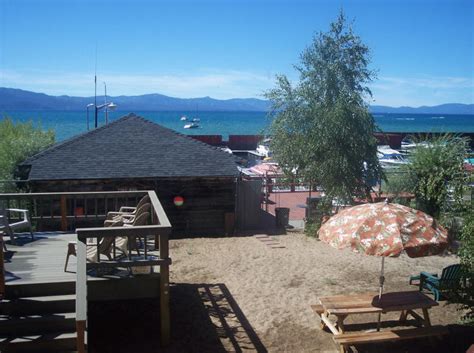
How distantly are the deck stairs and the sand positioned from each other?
5.73 feet

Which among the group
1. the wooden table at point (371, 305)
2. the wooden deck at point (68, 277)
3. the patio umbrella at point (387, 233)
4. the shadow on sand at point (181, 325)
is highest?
the patio umbrella at point (387, 233)

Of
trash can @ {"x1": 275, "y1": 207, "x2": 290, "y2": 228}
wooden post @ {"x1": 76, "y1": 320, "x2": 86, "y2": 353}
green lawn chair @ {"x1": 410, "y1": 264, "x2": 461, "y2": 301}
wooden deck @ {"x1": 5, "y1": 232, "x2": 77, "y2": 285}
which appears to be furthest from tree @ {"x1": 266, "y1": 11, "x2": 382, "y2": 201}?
wooden post @ {"x1": 76, "y1": 320, "x2": 86, "y2": 353}

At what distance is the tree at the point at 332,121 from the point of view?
16016mm

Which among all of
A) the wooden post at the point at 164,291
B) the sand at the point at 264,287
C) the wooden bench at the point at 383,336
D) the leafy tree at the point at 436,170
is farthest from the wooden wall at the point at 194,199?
the wooden bench at the point at 383,336

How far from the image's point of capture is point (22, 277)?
7117 millimetres

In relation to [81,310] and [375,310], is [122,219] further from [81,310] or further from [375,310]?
[375,310]

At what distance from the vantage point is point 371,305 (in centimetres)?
743

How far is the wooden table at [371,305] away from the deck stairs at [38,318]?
151 inches

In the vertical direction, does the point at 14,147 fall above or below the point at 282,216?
above

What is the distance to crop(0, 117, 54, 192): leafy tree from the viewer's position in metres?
19.2

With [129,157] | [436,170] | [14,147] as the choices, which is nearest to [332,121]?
[436,170]

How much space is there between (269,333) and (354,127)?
977 centimetres

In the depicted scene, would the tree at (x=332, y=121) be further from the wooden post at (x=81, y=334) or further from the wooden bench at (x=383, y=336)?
the wooden post at (x=81, y=334)

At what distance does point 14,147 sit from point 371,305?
1735cm
